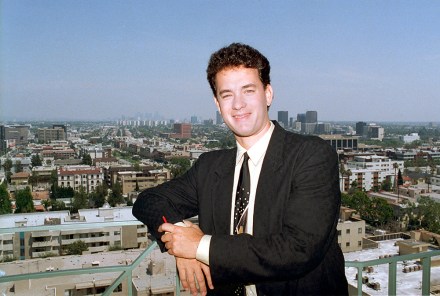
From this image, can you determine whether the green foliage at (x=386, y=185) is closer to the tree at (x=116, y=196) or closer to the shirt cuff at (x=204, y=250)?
the tree at (x=116, y=196)

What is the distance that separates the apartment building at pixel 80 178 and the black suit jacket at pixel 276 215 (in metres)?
19.7

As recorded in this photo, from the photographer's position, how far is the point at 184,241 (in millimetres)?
517

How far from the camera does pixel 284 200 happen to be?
0.53 m

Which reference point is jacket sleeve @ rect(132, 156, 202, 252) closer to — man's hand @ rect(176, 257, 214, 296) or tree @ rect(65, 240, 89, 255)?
man's hand @ rect(176, 257, 214, 296)

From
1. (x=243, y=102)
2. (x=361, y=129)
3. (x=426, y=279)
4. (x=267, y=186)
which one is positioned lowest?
(x=361, y=129)

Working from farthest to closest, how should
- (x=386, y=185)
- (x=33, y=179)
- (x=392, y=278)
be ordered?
(x=386, y=185) → (x=33, y=179) → (x=392, y=278)


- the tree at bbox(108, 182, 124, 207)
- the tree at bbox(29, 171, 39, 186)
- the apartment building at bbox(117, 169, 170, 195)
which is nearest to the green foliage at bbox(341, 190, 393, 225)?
the apartment building at bbox(117, 169, 170, 195)

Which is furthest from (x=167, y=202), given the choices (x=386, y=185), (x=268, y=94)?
(x=386, y=185)

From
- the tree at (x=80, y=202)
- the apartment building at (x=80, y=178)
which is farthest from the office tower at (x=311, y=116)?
the tree at (x=80, y=202)

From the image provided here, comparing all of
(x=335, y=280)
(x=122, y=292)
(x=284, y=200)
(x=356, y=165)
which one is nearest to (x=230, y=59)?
(x=284, y=200)

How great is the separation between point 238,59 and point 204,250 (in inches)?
10.0

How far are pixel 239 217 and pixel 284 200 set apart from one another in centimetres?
7

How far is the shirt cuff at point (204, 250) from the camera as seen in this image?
1.61 ft

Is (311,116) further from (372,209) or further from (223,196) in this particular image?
(223,196)
